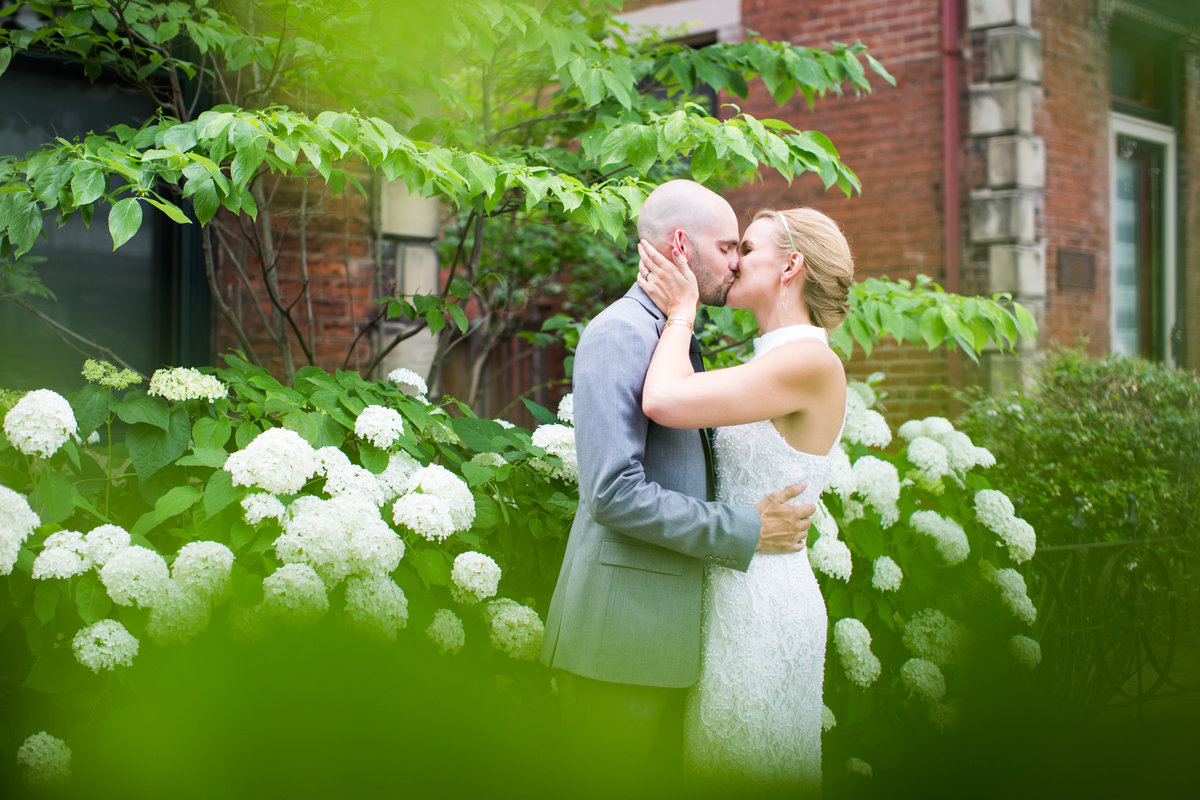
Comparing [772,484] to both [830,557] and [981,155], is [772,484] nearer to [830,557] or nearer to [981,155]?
[830,557]

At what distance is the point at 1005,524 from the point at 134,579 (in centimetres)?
289

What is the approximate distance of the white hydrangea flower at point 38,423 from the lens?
2.36 metres

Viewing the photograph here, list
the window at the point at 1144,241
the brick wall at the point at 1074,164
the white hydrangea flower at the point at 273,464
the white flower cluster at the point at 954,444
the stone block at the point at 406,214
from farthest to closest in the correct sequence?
the window at the point at 1144,241 → the brick wall at the point at 1074,164 → the stone block at the point at 406,214 → the white flower cluster at the point at 954,444 → the white hydrangea flower at the point at 273,464

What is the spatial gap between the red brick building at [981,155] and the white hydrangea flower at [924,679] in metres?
4.75

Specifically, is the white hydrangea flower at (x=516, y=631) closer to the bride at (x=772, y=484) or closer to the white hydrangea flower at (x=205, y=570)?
the bride at (x=772, y=484)

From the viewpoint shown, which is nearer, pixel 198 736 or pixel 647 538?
pixel 198 736

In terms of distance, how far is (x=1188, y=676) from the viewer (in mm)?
4855

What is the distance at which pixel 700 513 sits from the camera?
219 cm

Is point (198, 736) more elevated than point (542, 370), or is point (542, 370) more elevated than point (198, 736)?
point (542, 370)

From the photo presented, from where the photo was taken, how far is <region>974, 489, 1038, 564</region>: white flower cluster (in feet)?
11.8

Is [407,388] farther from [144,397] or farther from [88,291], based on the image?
[144,397]

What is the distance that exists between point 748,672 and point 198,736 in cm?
125

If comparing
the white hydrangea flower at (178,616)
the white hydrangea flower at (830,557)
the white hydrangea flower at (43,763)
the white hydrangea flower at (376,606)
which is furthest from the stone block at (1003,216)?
the white hydrangea flower at (43,763)

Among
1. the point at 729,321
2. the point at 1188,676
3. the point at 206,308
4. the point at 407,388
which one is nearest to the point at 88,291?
the point at 206,308
